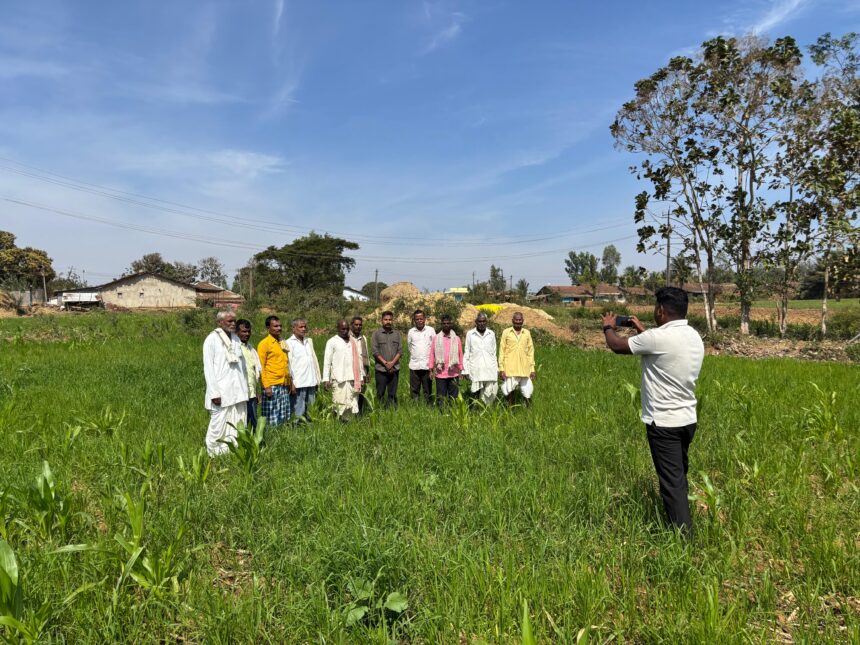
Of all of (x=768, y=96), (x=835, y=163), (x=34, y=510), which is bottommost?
(x=34, y=510)

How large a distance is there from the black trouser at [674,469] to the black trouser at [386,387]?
4.61 m

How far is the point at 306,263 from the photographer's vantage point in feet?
168

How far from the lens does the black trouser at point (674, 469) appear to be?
341cm

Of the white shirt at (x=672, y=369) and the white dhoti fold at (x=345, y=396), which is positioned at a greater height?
the white shirt at (x=672, y=369)

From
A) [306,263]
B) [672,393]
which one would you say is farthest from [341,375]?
[306,263]

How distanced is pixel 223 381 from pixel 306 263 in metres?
47.7

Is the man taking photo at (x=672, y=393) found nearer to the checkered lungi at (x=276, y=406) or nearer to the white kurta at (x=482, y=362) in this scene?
the white kurta at (x=482, y=362)

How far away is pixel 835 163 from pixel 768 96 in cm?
493

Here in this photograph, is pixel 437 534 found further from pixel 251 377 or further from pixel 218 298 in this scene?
pixel 218 298

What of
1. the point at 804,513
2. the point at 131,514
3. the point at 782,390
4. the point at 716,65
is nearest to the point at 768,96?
the point at 716,65

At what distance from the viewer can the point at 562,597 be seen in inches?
106

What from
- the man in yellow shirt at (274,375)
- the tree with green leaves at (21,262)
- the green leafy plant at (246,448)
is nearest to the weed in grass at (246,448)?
the green leafy plant at (246,448)

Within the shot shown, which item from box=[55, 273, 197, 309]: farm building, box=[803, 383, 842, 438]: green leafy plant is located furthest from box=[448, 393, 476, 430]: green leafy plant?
box=[55, 273, 197, 309]: farm building

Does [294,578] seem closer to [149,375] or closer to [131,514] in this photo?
[131,514]
